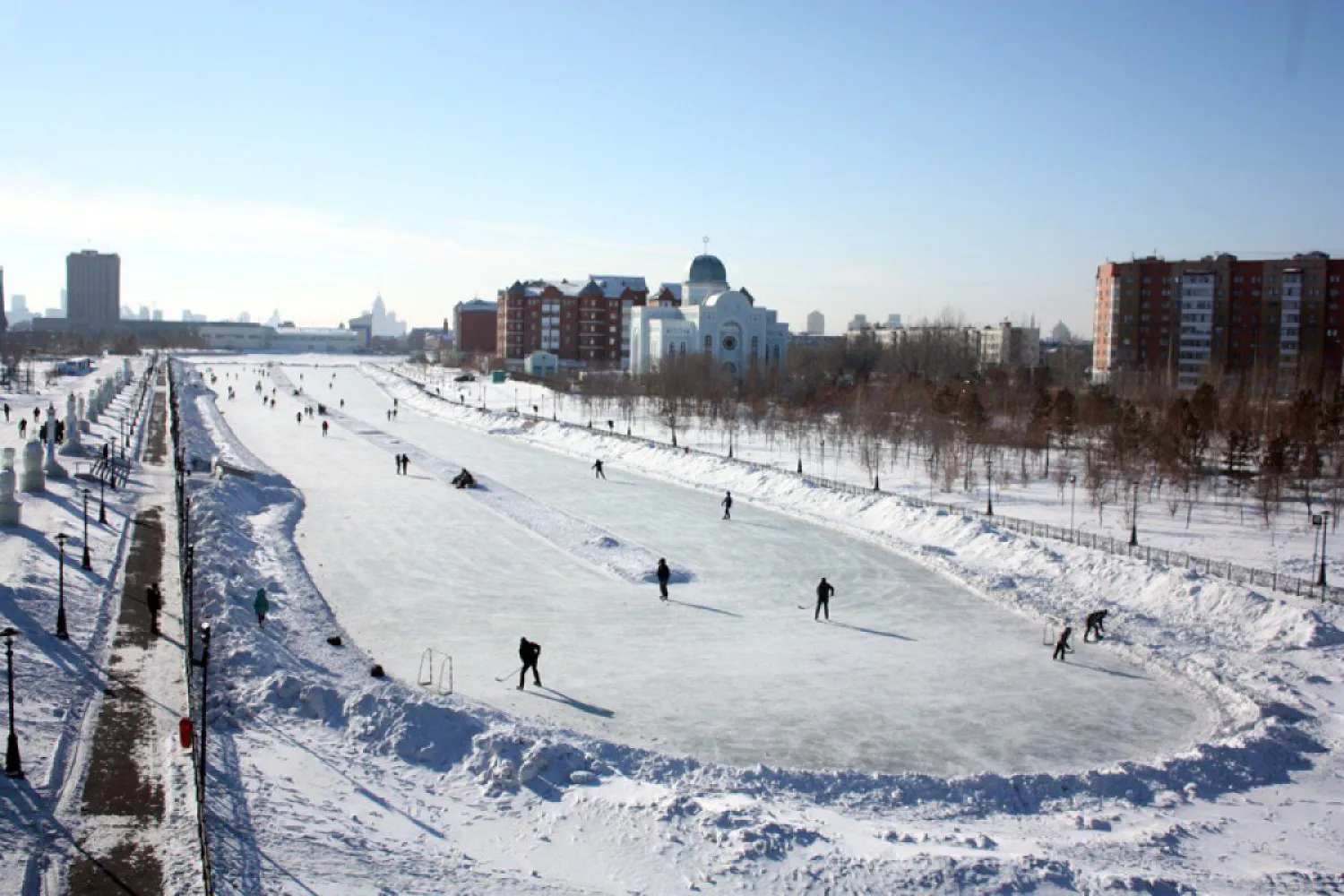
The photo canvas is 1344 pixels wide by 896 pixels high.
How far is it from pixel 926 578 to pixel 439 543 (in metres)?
12.1

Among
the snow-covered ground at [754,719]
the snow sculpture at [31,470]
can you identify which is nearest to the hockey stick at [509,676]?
the snow-covered ground at [754,719]

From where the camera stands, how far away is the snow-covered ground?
37.3 ft

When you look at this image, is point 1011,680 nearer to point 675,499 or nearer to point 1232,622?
point 1232,622

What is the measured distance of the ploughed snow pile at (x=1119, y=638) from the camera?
525 inches

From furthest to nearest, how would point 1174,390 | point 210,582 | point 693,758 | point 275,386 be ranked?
1. point 275,386
2. point 1174,390
3. point 210,582
4. point 693,758

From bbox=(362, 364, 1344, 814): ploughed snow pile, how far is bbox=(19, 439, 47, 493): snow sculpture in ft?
69.3

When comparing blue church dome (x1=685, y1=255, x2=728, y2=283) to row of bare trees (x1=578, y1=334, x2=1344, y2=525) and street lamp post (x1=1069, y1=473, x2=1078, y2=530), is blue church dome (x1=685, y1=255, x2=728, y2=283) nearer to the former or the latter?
row of bare trees (x1=578, y1=334, x2=1344, y2=525)

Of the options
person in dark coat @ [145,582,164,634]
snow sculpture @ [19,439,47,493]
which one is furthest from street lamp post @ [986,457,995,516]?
snow sculpture @ [19,439,47,493]

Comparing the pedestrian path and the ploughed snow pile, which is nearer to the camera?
the pedestrian path

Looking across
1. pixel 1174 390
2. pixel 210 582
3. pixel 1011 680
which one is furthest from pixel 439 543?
pixel 1174 390

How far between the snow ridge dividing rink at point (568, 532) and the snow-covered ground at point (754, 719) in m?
0.25

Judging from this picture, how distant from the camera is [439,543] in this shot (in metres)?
27.7

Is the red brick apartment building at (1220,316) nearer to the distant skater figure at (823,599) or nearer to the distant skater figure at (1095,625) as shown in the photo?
the distant skater figure at (1095,625)

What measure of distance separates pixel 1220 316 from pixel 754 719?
86.1 m
